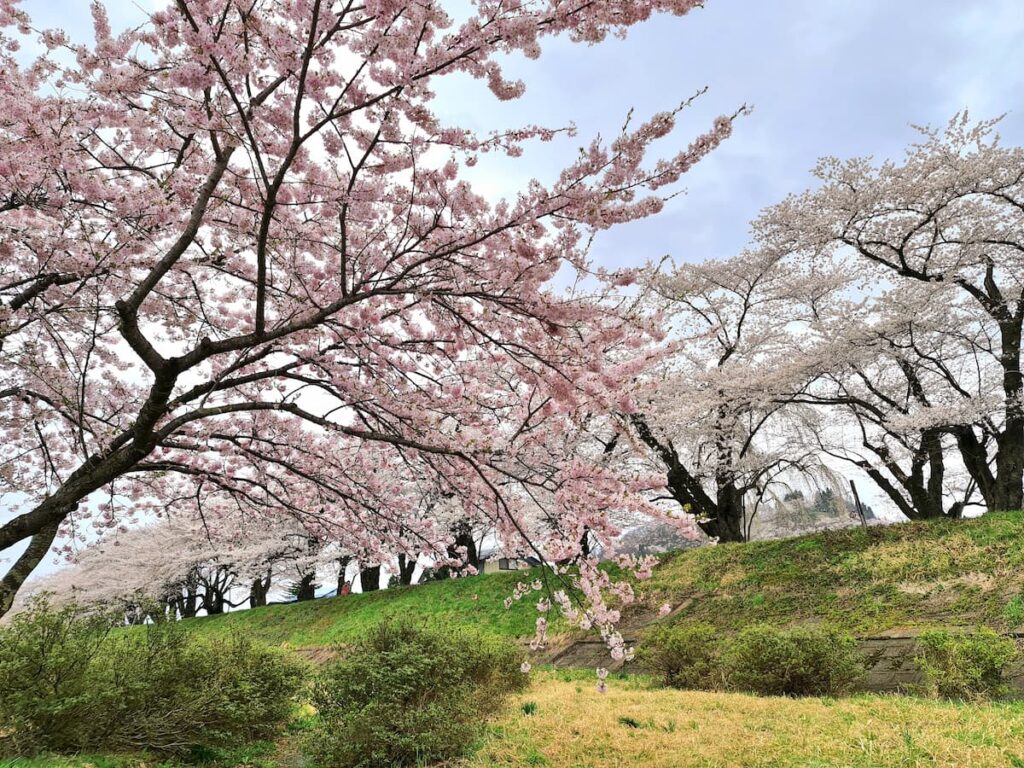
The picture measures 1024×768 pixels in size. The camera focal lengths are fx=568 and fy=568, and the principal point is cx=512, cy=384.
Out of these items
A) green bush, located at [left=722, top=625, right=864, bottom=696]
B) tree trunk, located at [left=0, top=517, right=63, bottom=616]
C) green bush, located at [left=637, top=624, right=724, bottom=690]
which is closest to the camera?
tree trunk, located at [left=0, top=517, right=63, bottom=616]

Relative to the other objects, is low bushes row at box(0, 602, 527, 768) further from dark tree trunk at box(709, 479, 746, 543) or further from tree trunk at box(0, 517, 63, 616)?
dark tree trunk at box(709, 479, 746, 543)

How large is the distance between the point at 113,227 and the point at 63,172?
0.56 meters

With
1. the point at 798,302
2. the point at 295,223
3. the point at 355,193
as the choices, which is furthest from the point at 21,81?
the point at 798,302

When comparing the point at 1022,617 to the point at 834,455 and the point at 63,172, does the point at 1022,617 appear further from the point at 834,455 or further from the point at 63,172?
the point at 63,172

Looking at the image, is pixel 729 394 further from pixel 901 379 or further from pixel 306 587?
pixel 306 587

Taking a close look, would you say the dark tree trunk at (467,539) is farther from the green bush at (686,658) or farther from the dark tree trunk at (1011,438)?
the dark tree trunk at (1011,438)

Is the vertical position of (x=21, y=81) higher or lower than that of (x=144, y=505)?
higher

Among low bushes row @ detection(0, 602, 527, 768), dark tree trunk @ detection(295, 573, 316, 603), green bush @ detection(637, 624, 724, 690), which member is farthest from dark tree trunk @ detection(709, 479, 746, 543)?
dark tree trunk @ detection(295, 573, 316, 603)

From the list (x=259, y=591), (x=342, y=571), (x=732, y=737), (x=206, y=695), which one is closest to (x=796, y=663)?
(x=732, y=737)

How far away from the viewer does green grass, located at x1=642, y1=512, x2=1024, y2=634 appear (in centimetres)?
821

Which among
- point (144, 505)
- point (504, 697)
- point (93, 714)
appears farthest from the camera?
point (144, 505)

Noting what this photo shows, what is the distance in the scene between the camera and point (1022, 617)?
722 cm

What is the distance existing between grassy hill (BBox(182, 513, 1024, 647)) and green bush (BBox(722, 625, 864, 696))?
2.15 m

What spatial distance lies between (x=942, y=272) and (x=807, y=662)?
10.9m
